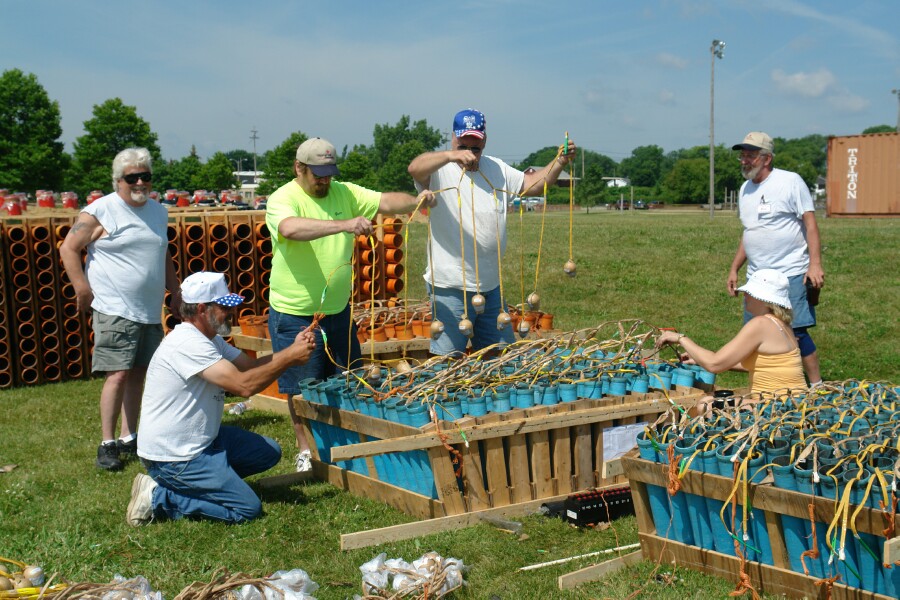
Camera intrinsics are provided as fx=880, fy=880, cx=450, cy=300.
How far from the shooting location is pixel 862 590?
349 cm

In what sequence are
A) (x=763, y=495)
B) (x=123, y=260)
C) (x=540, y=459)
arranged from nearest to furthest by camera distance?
1. (x=763, y=495)
2. (x=540, y=459)
3. (x=123, y=260)

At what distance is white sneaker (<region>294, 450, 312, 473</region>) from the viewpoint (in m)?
5.75

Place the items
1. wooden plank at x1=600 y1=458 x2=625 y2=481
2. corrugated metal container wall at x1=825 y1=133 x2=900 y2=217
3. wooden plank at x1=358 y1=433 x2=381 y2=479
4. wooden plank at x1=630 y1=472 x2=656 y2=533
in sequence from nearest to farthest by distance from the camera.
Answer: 1. wooden plank at x1=630 y1=472 x2=656 y2=533
2. wooden plank at x1=600 y1=458 x2=625 y2=481
3. wooden plank at x1=358 y1=433 x2=381 y2=479
4. corrugated metal container wall at x1=825 y1=133 x2=900 y2=217

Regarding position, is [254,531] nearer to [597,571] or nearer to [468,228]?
[597,571]

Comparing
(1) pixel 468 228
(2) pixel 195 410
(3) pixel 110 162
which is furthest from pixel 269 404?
(3) pixel 110 162

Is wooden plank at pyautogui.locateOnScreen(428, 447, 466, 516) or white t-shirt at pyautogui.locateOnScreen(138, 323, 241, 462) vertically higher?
white t-shirt at pyautogui.locateOnScreen(138, 323, 241, 462)

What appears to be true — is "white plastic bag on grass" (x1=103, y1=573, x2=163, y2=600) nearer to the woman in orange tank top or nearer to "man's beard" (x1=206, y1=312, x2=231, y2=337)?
"man's beard" (x1=206, y1=312, x2=231, y2=337)

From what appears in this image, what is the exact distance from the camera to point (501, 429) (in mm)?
4789

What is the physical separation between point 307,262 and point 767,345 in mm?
2754

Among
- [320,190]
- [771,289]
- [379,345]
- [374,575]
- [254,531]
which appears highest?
[320,190]

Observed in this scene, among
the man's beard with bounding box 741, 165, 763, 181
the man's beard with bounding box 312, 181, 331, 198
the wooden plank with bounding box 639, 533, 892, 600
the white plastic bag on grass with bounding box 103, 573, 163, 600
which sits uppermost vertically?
the man's beard with bounding box 741, 165, 763, 181

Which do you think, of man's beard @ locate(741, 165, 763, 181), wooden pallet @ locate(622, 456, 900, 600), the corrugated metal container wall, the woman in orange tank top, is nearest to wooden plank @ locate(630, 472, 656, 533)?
wooden pallet @ locate(622, 456, 900, 600)

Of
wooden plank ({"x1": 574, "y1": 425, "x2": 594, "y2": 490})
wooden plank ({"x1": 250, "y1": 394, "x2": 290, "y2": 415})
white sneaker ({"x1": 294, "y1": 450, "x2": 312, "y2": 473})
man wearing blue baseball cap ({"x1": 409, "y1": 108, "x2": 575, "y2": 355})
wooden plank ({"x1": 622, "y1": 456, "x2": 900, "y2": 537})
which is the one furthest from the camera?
wooden plank ({"x1": 250, "y1": 394, "x2": 290, "y2": 415})

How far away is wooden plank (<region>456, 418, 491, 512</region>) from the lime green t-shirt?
1309 mm
